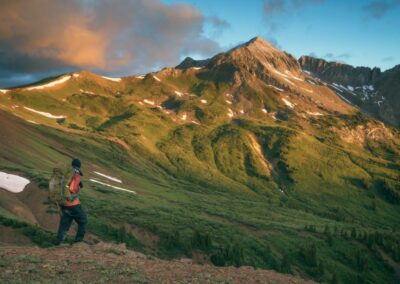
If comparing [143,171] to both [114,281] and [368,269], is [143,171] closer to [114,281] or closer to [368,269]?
[368,269]

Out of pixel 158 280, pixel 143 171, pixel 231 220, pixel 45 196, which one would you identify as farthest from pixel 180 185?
pixel 158 280

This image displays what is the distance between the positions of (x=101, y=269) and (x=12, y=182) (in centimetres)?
5422

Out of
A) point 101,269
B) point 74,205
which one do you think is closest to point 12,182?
point 74,205

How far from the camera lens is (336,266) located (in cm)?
10450

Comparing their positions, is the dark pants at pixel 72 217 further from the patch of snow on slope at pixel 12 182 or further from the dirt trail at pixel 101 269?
the patch of snow on slope at pixel 12 182

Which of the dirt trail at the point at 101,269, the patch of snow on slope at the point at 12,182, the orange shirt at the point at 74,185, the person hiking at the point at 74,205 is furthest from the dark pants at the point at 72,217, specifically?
the patch of snow on slope at the point at 12,182

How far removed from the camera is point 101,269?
21.0m

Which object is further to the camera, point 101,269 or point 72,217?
point 72,217

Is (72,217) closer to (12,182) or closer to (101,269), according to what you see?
(101,269)

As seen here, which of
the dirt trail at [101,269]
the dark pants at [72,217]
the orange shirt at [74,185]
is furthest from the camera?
the dark pants at [72,217]

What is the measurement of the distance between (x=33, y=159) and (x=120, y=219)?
43561 millimetres

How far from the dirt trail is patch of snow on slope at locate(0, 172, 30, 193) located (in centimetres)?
4629

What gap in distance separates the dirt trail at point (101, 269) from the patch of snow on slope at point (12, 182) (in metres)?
46.3

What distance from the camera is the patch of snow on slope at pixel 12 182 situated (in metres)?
66.2
